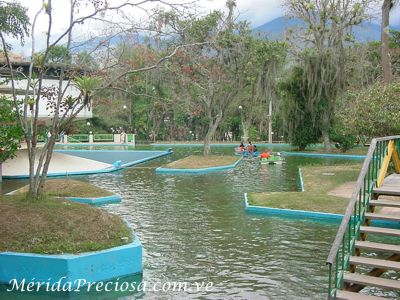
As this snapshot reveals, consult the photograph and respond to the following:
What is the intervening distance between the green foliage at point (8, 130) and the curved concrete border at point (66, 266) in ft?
31.2

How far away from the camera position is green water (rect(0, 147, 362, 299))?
7.60 meters

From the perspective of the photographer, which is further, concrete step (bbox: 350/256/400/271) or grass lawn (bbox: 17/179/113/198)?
grass lawn (bbox: 17/179/113/198)

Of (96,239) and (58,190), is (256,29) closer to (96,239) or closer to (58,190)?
(58,190)

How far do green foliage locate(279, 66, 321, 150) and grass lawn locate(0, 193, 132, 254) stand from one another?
27284 mm

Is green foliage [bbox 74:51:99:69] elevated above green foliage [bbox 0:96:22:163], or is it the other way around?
green foliage [bbox 74:51:99:69]

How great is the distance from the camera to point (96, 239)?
8281 millimetres

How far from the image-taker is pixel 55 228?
8.34 m

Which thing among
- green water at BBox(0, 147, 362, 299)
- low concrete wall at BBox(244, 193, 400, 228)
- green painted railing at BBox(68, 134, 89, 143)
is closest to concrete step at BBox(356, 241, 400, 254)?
green water at BBox(0, 147, 362, 299)

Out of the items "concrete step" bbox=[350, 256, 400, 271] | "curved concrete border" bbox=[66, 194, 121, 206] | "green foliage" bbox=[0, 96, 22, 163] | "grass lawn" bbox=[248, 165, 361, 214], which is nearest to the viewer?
"concrete step" bbox=[350, 256, 400, 271]

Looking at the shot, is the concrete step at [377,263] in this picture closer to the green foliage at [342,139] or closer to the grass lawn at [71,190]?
the grass lawn at [71,190]

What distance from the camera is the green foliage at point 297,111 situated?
34781 mm

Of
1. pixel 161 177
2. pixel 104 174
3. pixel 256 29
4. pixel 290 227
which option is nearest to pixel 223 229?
pixel 290 227

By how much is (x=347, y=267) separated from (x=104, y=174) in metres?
18.8

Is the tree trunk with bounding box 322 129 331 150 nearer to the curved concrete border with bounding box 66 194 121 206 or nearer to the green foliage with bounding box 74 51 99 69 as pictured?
the curved concrete border with bounding box 66 194 121 206
